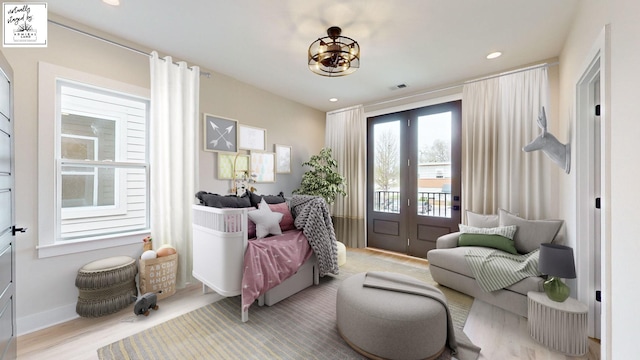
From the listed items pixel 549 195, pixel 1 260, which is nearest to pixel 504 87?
pixel 549 195

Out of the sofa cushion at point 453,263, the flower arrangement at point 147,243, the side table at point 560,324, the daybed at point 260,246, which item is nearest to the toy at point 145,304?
the daybed at point 260,246

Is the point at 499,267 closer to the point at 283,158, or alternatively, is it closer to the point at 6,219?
the point at 283,158

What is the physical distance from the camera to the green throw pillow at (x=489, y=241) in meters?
2.59

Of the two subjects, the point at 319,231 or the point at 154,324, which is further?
the point at 319,231

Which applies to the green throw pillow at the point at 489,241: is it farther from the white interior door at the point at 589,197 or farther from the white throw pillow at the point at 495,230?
the white interior door at the point at 589,197

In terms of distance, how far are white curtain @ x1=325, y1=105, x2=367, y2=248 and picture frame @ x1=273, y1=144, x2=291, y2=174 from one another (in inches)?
38.6

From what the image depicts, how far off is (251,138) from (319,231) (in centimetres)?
186

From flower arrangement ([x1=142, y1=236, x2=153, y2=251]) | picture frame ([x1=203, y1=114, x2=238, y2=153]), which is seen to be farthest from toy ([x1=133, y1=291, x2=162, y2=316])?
picture frame ([x1=203, y1=114, x2=238, y2=153])

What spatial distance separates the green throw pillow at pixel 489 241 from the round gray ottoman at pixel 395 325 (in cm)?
143

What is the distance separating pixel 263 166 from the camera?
3.88m

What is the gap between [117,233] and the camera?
252cm

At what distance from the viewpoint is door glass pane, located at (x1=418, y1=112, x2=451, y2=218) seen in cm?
367

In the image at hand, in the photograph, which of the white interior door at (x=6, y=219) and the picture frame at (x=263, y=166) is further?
the picture frame at (x=263, y=166)

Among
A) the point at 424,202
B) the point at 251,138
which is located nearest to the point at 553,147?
the point at 424,202
